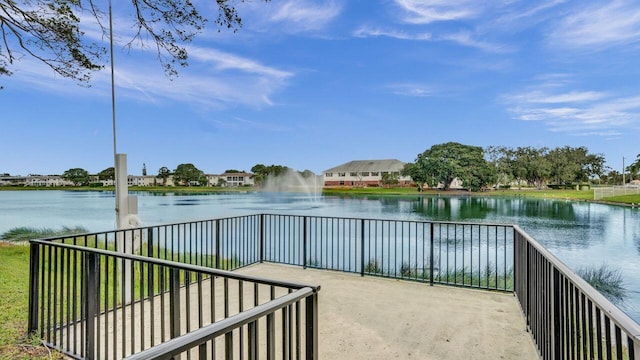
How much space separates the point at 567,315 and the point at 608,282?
816 centimetres

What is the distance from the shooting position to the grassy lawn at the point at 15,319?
2924mm

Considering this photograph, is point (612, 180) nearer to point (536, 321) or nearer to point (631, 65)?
point (631, 65)

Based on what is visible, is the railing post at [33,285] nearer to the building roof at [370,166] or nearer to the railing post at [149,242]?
the railing post at [149,242]

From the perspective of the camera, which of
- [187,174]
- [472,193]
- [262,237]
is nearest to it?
[262,237]

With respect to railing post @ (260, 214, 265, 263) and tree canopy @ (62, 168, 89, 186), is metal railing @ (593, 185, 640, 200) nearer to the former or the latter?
railing post @ (260, 214, 265, 263)

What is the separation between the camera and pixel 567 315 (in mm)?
1892

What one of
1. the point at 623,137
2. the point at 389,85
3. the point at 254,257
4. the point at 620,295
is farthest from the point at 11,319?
the point at 623,137

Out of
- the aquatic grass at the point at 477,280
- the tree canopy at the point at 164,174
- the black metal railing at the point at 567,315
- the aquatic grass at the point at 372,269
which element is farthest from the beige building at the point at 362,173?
the black metal railing at the point at 567,315

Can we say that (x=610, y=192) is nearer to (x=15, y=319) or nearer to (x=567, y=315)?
(x=567, y=315)

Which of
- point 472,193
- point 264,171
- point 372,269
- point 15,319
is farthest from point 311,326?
point 264,171

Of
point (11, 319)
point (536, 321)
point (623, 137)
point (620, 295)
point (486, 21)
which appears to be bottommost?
point (620, 295)

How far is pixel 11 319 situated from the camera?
370cm

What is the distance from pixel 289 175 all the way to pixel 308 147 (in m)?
17.4

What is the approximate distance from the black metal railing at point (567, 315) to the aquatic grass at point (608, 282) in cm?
503
